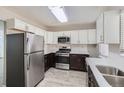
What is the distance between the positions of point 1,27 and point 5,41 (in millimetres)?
443

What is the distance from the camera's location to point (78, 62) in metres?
4.69

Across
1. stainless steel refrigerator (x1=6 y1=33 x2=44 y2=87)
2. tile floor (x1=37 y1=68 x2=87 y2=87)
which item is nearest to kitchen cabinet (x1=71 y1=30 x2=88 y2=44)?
tile floor (x1=37 y1=68 x2=87 y2=87)

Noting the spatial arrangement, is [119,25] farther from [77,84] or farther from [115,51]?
[77,84]

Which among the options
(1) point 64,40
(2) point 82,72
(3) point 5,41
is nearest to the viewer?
(3) point 5,41

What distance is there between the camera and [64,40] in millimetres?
4906

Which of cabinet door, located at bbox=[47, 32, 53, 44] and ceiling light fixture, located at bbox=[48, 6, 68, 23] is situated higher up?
ceiling light fixture, located at bbox=[48, 6, 68, 23]

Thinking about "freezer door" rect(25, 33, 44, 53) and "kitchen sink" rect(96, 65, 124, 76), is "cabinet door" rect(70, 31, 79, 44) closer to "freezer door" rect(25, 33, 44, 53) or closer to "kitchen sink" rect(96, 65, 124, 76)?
"freezer door" rect(25, 33, 44, 53)

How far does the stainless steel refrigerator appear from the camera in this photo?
8.12 feet

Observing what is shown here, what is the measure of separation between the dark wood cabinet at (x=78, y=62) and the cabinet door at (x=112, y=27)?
2.35m

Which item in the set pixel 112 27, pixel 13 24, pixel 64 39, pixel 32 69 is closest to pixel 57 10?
pixel 13 24

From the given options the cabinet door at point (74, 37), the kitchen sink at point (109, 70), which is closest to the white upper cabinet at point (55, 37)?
the cabinet door at point (74, 37)

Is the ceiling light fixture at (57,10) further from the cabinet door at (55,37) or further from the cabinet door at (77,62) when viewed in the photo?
the cabinet door at (77,62)

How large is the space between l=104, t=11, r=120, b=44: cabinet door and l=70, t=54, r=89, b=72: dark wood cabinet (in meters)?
2.35

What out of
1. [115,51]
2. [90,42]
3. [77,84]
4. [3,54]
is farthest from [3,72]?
[90,42]
